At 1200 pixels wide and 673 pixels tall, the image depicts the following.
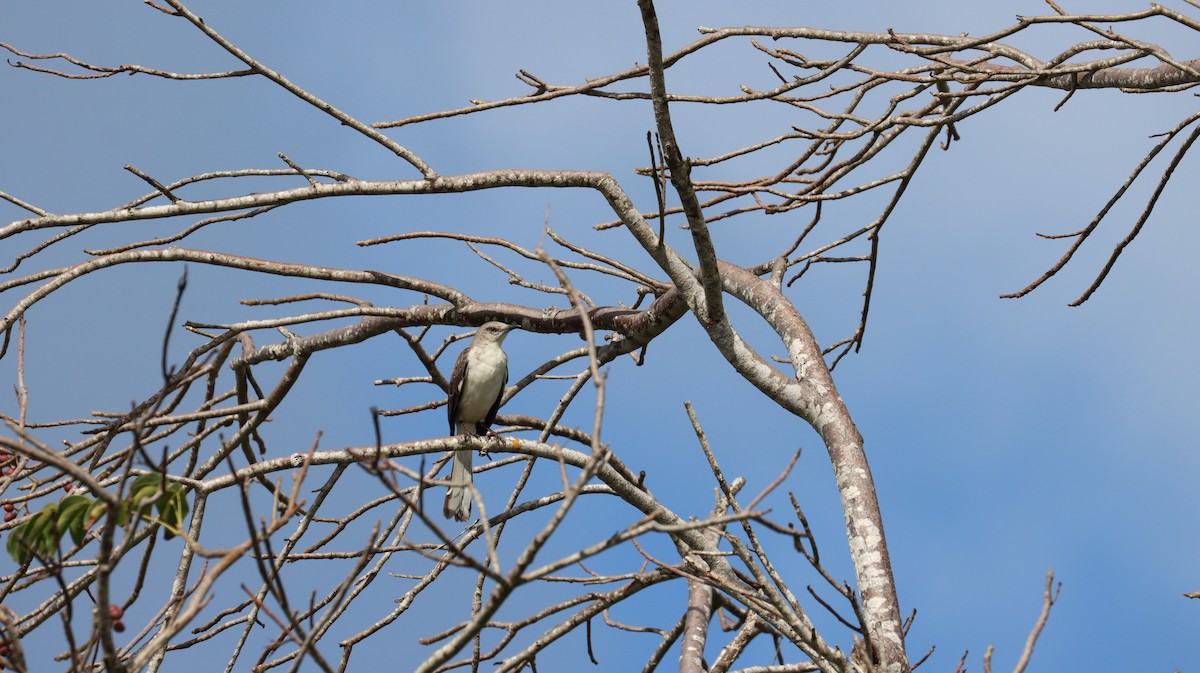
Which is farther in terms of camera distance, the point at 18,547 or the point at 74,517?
the point at 18,547

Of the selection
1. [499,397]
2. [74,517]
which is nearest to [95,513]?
[74,517]

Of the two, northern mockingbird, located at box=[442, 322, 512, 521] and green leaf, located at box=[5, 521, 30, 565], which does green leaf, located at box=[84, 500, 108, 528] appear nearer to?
green leaf, located at box=[5, 521, 30, 565]

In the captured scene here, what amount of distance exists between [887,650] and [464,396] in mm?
4241

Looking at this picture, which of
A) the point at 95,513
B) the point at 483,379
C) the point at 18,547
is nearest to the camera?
the point at 95,513

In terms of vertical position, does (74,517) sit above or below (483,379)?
below

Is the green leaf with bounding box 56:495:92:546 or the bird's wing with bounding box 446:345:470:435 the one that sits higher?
the bird's wing with bounding box 446:345:470:435

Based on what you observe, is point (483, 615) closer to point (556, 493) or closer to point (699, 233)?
point (699, 233)

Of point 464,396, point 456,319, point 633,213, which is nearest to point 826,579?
point 633,213

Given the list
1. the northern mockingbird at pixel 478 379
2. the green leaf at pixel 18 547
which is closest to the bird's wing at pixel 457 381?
the northern mockingbird at pixel 478 379

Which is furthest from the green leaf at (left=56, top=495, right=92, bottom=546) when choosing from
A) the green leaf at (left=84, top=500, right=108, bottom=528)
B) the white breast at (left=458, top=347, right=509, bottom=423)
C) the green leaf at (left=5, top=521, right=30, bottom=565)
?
the white breast at (left=458, top=347, right=509, bottom=423)

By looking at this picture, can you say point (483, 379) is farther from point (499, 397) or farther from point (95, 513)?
point (95, 513)

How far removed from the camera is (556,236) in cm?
496

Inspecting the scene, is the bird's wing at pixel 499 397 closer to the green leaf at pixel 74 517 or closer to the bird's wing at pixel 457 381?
the bird's wing at pixel 457 381

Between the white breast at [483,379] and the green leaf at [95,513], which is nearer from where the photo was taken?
the green leaf at [95,513]
